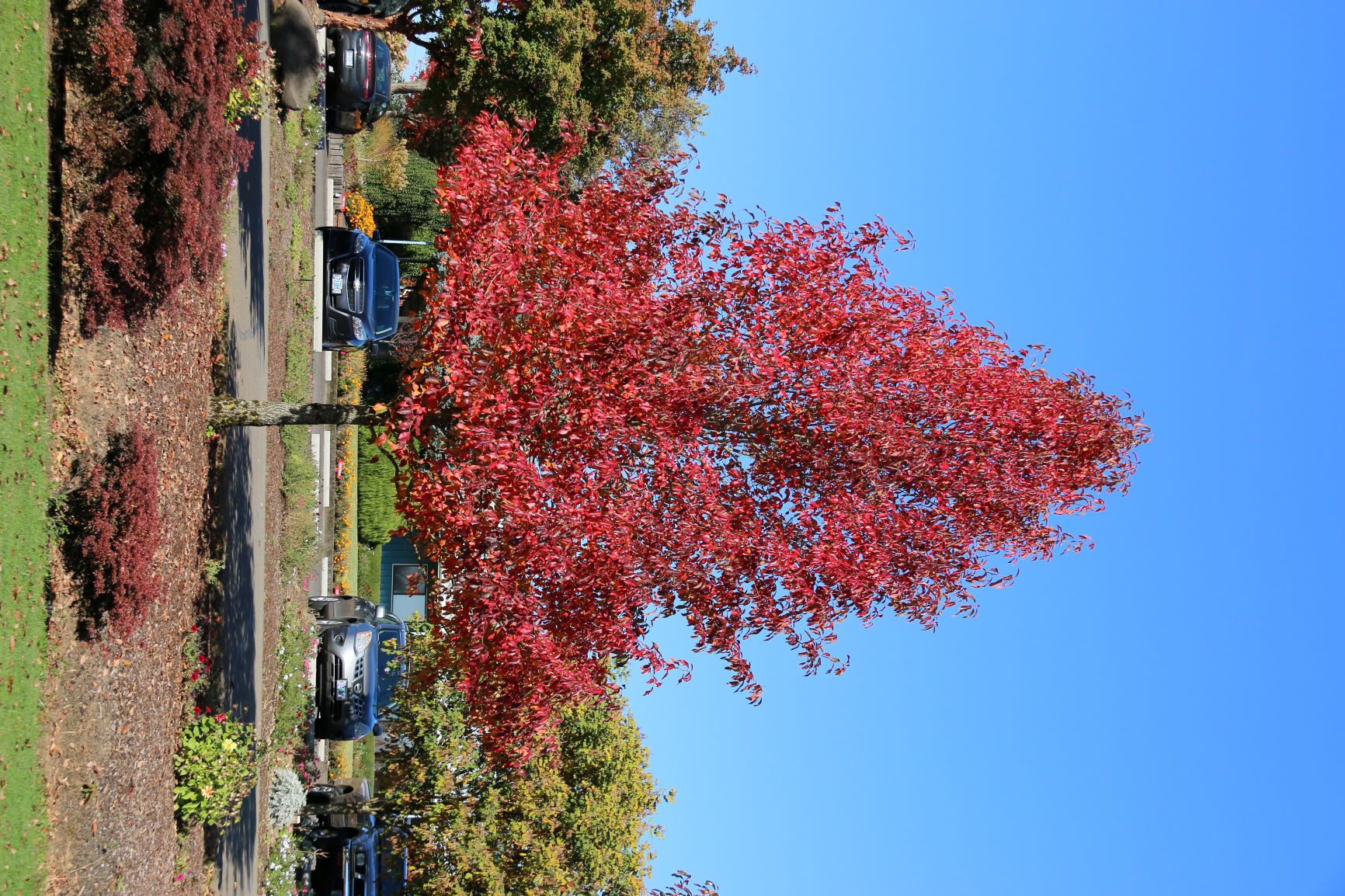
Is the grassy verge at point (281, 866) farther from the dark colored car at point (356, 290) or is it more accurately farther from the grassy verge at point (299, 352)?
the dark colored car at point (356, 290)

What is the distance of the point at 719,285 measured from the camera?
41.8 feet

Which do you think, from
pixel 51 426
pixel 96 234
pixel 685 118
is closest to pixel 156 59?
pixel 96 234

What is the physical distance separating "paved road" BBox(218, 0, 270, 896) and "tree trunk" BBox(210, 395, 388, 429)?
209cm

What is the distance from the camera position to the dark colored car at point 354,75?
80.1 feet

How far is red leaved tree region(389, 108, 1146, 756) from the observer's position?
473 inches

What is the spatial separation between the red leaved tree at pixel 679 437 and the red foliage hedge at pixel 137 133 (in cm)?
287

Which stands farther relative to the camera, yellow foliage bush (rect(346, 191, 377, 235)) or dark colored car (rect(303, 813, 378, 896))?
yellow foliage bush (rect(346, 191, 377, 235))

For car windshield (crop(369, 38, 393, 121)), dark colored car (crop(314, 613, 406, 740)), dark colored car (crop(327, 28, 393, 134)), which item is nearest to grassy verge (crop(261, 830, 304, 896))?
dark colored car (crop(314, 613, 406, 740))

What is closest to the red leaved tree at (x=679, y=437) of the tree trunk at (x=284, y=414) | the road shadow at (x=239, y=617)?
the tree trunk at (x=284, y=414)

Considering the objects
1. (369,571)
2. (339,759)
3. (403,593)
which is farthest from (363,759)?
(403,593)

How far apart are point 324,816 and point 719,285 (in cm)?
1773

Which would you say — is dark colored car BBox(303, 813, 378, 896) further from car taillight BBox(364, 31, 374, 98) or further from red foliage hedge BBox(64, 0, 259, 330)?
car taillight BBox(364, 31, 374, 98)

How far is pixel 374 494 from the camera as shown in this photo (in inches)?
1257

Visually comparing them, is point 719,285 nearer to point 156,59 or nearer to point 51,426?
point 156,59
